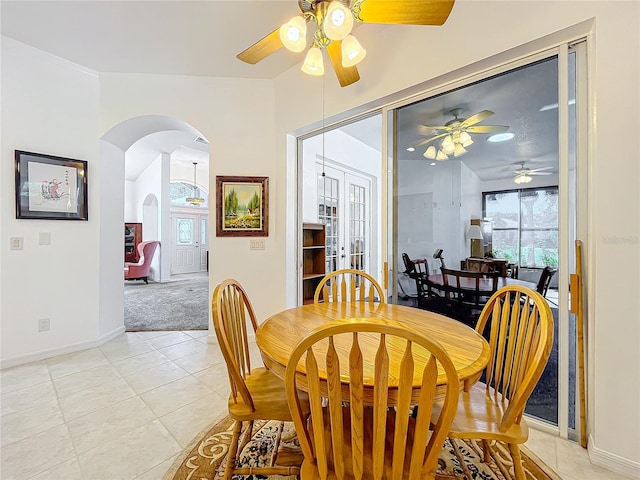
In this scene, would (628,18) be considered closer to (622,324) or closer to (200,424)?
(622,324)

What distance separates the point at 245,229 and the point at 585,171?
2805 millimetres

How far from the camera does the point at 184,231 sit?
9.66m

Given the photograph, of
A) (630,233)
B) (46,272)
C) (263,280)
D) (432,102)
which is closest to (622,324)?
(630,233)

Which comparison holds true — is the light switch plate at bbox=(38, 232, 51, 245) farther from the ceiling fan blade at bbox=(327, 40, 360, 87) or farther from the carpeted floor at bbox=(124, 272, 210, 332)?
the ceiling fan blade at bbox=(327, 40, 360, 87)

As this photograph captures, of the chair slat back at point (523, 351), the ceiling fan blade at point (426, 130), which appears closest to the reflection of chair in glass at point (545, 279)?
the chair slat back at point (523, 351)

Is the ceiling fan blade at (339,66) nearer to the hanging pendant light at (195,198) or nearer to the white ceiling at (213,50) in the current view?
the white ceiling at (213,50)

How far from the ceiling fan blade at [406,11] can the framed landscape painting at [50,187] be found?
3026mm

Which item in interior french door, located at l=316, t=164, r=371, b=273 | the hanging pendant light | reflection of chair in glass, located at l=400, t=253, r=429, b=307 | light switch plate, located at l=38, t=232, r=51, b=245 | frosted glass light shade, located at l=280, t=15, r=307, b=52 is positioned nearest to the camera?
frosted glass light shade, located at l=280, t=15, r=307, b=52

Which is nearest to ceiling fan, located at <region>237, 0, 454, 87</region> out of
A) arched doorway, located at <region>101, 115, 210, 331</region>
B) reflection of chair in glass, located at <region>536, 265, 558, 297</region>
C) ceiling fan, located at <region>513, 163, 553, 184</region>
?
ceiling fan, located at <region>513, 163, 553, 184</region>

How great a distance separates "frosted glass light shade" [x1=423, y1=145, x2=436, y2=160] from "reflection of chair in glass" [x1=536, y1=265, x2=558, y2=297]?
114cm

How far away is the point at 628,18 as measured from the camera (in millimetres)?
1403

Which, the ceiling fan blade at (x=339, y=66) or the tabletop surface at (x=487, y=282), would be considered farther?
the tabletop surface at (x=487, y=282)

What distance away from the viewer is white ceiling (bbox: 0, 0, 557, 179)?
74.0 inches

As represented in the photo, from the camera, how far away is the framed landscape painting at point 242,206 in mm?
3232
